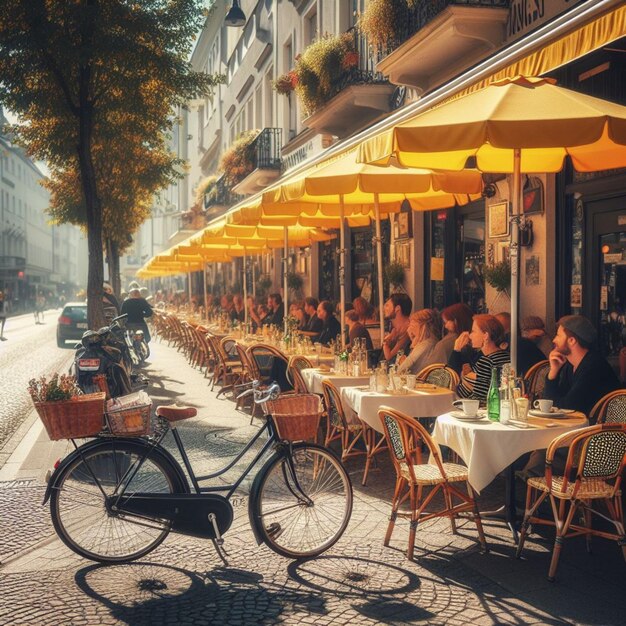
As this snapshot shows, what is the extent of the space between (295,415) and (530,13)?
22.6 feet

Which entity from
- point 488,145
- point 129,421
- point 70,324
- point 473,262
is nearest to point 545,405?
point 488,145

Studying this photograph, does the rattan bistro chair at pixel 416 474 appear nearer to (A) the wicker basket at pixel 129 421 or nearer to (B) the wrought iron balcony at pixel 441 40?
(A) the wicker basket at pixel 129 421

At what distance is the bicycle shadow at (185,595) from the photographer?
15.1ft

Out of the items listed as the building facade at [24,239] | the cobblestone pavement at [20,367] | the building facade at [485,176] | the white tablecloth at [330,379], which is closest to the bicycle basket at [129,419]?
the white tablecloth at [330,379]

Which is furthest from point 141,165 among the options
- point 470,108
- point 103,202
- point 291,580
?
point 291,580

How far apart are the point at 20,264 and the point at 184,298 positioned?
52660mm

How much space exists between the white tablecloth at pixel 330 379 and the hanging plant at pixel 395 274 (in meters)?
5.73

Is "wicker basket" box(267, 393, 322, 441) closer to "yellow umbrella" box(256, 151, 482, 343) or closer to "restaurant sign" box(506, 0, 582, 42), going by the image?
"yellow umbrella" box(256, 151, 482, 343)

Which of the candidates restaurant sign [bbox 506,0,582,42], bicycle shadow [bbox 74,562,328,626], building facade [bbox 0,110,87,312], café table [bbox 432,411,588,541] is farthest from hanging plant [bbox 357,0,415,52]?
building facade [bbox 0,110,87,312]

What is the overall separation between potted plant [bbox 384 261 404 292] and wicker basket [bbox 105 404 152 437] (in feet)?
32.7

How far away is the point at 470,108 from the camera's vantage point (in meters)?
6.31

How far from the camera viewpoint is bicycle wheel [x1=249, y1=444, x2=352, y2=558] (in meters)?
5.41

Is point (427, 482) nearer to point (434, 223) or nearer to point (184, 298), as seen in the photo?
point (434, 223)

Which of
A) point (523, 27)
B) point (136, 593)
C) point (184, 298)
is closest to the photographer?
point (136, 593)
